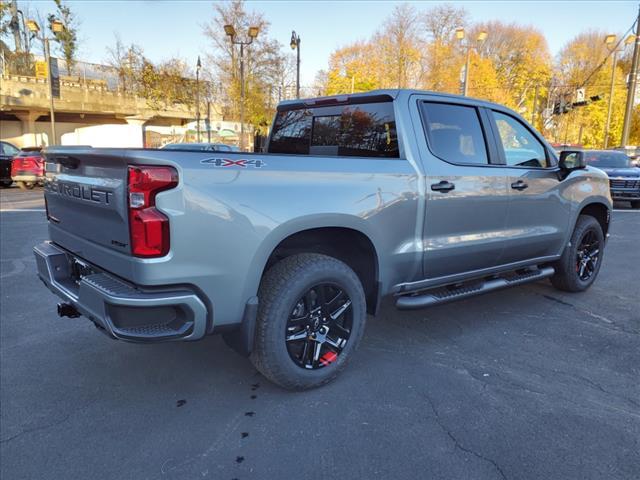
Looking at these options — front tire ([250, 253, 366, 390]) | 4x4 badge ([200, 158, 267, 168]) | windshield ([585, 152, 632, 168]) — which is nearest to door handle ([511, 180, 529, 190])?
front tire ([250, 253, 366, 390])

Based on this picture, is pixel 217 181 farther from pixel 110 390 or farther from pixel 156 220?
pixel 110 390

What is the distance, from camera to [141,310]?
2381 mm

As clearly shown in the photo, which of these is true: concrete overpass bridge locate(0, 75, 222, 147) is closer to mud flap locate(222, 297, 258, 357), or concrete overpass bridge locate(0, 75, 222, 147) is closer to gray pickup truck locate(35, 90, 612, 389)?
gray pickup truck locate(35, 90, 612, 389)

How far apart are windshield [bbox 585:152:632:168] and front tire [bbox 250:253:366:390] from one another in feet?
46.7

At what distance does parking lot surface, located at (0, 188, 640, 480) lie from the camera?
242cm

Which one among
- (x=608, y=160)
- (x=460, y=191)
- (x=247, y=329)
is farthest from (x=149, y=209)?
(x=608, y=160)

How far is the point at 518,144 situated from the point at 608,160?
494 inches

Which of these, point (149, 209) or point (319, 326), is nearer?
point (149, 209)

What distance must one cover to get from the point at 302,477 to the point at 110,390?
61.5 inches

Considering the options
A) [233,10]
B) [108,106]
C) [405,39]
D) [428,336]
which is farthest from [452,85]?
[428,336]

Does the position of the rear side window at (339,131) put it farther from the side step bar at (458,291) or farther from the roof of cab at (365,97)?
the side step bar at (458,291)

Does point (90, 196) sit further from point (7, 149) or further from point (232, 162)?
point (7, 149)

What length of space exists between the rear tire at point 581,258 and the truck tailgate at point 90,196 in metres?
4.45

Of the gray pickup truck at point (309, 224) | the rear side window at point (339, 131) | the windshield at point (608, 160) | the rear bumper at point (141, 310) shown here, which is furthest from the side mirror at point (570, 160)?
the windshield at point (608, 160)
